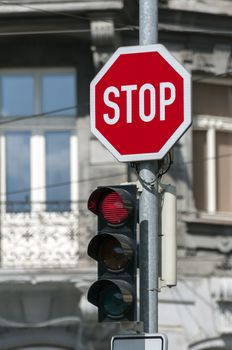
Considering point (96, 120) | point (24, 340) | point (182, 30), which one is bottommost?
point (24, 340)

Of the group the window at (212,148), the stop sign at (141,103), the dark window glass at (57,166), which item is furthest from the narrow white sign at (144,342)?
the window at (212,148)

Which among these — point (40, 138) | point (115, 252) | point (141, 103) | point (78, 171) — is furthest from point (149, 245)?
point (40, 138)

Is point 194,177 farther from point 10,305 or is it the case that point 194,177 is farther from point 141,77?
point 141,77

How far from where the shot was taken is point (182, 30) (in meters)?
18.8

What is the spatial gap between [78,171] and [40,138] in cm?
78

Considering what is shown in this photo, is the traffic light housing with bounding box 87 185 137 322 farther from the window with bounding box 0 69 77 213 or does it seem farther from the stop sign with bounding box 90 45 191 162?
the window with bounding box 0 69 77 213

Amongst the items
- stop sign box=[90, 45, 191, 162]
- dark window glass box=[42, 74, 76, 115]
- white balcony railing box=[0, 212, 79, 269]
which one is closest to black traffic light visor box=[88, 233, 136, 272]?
stop sign box=[90, 45, 191, 162]

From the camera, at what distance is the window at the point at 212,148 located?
19.0 m

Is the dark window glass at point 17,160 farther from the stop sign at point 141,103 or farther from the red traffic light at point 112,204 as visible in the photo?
the red traffic light at point 112,204

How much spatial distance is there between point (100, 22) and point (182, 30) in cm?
143

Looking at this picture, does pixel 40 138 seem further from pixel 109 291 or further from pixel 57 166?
pixel 109 291

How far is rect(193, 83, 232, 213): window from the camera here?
19047 mm

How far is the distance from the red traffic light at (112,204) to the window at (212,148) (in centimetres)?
1048

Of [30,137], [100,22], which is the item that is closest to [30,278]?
[30,137]
